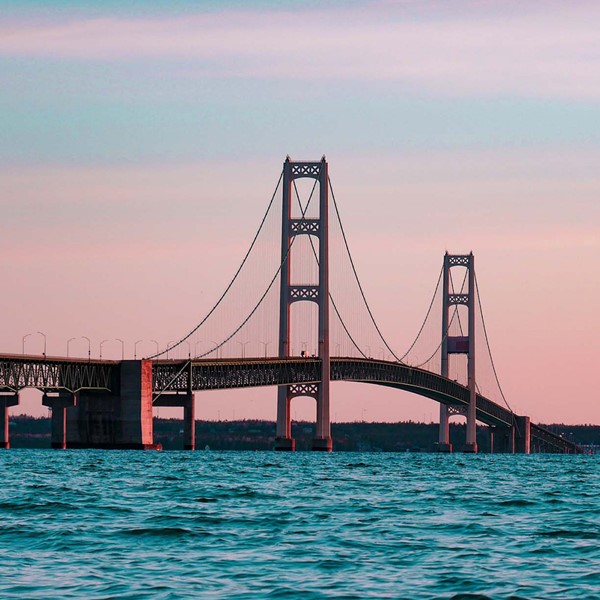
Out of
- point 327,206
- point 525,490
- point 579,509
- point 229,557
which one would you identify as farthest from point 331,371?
point 229,557

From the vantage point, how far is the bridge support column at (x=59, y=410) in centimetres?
10050

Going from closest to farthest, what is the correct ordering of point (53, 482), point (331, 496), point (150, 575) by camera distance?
point (150, 575) → point (331, 496) → point (53, 482)

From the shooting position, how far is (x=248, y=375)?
4363 inches

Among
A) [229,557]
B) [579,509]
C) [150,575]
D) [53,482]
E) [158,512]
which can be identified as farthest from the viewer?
[53,482]

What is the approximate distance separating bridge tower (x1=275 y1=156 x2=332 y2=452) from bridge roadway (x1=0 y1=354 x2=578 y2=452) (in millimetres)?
1461

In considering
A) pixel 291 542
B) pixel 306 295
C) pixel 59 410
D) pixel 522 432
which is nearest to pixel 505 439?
pixel 522 432

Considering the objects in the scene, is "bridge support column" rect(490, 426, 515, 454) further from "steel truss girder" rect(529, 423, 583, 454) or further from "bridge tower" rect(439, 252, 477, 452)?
"bridge tower" rect(439, 252, 477, 452)

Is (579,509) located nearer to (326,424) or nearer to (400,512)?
(400,512)

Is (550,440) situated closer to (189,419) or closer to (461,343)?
(461,343)

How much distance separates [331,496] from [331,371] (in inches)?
3122

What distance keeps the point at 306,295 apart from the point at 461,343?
4213 centimetres

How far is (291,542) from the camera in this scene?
2502cm

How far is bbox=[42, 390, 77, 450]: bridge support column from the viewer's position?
10050 centimetres

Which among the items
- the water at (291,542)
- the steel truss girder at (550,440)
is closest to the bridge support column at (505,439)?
the steel truss girder at (550,440)
